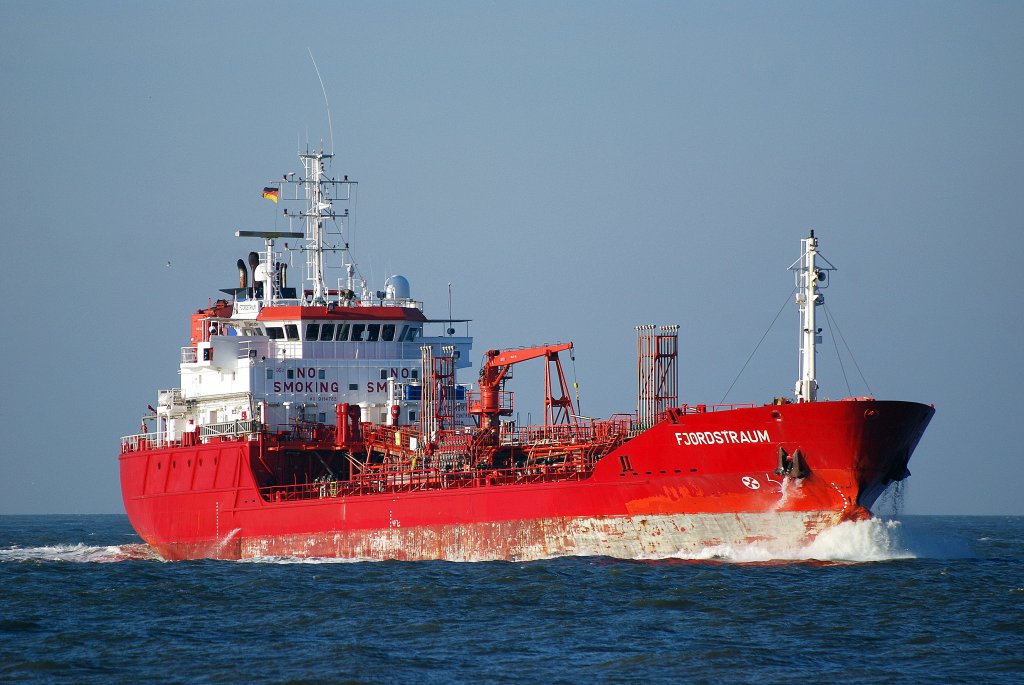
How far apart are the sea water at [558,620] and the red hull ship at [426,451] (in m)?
1.01

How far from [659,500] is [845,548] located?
4.21 metres

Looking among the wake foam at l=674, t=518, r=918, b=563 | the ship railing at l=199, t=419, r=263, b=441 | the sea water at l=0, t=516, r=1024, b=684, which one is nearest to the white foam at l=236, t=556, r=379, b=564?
the sea water at l=0, t=516, r=1024, b=684

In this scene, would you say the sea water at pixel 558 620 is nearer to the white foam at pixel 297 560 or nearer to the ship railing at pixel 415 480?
the white foam at pixel 297 560

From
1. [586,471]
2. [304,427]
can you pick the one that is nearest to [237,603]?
[586,471]

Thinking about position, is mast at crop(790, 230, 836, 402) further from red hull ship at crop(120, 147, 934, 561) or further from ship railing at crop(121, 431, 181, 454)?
ship railing at crop(121, 431, 181, 454)

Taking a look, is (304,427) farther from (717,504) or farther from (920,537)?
(920,537)

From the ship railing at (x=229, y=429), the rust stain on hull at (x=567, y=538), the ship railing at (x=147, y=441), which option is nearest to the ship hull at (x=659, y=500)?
the rust stain on hull at (x=567, y=538)

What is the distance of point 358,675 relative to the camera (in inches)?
840

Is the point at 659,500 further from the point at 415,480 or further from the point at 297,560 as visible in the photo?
the point at 297,560

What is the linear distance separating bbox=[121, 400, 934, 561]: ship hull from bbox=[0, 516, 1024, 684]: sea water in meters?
0.64

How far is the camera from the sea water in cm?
2184

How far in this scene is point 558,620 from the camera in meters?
25.8

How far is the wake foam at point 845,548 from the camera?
3111 cm

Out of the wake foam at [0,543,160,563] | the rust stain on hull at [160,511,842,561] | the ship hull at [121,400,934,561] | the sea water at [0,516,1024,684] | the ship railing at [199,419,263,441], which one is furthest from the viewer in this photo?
the wake foam at [0,543,160,563]
